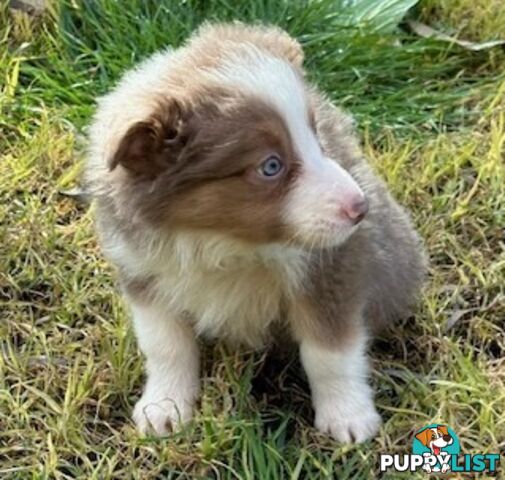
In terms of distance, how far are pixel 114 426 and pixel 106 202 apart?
810 mm

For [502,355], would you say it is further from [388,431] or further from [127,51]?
[127,51]

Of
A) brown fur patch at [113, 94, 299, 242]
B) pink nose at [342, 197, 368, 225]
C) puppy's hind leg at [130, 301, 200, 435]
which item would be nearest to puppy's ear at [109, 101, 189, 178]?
brown fur patch at [113, 94, 299, 242]

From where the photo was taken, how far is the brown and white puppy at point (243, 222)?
3211mm

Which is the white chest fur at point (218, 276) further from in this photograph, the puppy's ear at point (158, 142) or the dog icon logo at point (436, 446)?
the dog icon logo at point (436, 446)

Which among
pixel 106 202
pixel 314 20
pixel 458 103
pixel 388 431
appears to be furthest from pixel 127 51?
pixel 388 431

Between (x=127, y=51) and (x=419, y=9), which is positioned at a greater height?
(x=127, y=51)

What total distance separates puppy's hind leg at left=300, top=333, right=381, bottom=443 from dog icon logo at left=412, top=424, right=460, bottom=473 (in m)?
0.15

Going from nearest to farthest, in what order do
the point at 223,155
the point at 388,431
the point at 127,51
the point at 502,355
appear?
1. the point at 223,155
2. the point at 388,431
3. the point at 502,355
4. the point at 127,51

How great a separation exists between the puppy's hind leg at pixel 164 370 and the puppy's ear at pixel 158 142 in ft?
2.20

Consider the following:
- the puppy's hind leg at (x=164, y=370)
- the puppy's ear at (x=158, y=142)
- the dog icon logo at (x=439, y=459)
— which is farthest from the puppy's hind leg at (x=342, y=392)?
the puppy's ear at (x=158, y=142)

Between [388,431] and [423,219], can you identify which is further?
[423,219]

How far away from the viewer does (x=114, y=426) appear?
12.8 feet

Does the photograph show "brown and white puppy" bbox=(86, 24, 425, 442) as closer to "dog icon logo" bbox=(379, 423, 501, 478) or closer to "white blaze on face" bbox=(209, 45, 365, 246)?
"white blaze on face" bbox=(209, 45, 365, 246)

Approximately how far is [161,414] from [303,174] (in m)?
1.01
